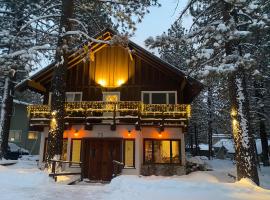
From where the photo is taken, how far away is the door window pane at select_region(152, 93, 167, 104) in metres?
22.8

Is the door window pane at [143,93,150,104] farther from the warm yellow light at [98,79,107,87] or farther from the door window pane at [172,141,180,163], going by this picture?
the door window pane at [172,141,180,163]

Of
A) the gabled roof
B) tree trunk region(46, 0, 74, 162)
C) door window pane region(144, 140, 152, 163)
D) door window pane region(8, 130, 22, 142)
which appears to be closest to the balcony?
door window pane region(144, 140, 152, 163)

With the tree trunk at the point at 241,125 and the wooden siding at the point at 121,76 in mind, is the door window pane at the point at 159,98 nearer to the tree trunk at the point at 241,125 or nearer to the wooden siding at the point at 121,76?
the wooden siding at the point at 121,76

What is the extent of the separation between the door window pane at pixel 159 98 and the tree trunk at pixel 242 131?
774 cm

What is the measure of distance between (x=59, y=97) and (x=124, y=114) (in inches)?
283

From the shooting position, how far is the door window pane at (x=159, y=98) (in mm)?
22844

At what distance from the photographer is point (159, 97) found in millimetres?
22969

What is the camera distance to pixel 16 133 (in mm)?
42750

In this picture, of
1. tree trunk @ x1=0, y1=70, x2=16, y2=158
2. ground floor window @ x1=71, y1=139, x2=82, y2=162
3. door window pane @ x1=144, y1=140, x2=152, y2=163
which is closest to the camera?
door window pane @ x1=144, y1=140, x2=152, y2=163

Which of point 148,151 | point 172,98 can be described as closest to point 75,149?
point 148,151

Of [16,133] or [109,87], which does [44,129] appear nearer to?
[109,87]

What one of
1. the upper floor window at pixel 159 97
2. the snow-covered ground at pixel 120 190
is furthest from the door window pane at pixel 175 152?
the snow-covered ground at pixel 120 190

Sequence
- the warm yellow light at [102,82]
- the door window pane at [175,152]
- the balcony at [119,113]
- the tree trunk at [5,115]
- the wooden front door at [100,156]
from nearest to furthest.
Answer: the balcony at [119,113]
the wooden front door at [100,156]
the door window pane at [175,152]
the warm yellow light at [102,82]
the tree trunk at [5,115]

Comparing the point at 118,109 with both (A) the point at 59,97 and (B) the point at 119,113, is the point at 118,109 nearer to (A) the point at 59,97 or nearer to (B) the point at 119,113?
(B) the point at 119,113
